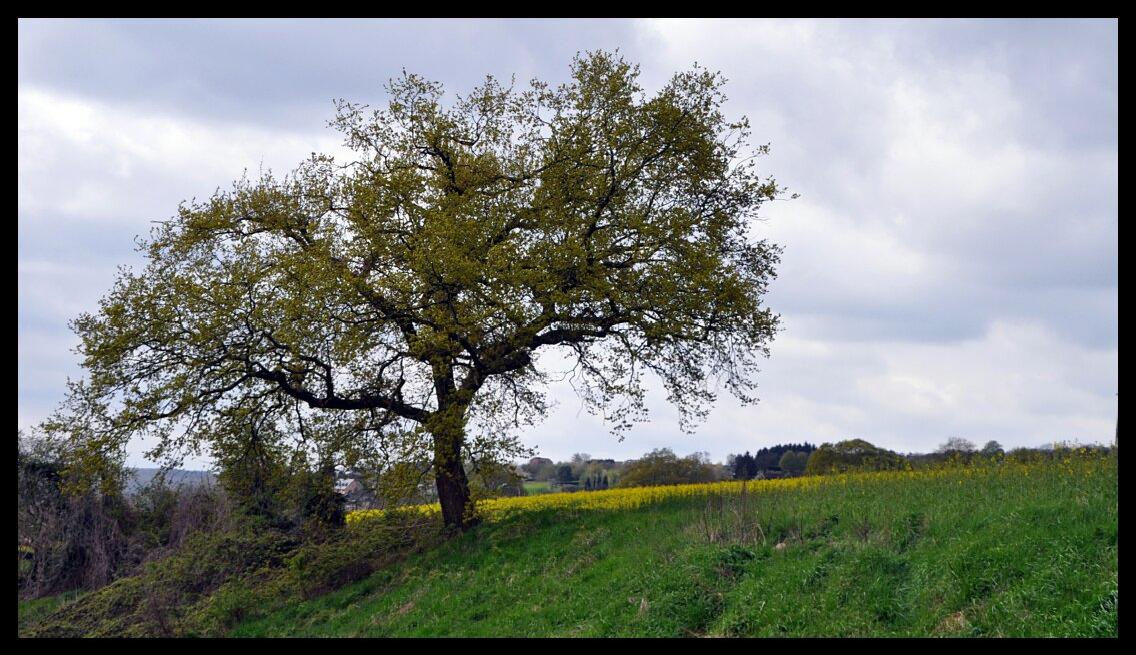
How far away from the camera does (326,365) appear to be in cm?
2191

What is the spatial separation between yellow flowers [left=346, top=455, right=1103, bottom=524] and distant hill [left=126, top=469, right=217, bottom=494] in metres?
4.74

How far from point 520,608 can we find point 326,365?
923 cm

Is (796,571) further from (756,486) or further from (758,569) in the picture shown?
(756,486)

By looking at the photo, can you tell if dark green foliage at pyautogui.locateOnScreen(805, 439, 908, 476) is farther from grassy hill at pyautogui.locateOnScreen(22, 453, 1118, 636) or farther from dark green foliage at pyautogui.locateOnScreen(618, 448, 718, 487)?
grassy hill at pyautogui.locateOnScreen(22, 453, 1118, 636)

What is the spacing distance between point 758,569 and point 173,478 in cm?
1736

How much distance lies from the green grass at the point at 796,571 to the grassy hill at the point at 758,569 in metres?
0.03

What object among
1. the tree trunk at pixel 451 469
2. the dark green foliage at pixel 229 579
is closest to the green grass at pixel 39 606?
the dark green foliage at pixel 229 579

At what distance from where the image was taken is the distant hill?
2314cm

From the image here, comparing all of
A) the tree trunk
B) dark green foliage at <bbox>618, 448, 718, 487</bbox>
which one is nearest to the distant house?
the tree trunk

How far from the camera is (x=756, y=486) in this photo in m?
22.4

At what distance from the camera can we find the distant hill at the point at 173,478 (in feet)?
75.9

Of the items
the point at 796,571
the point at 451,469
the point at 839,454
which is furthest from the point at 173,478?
the point at 839,454
